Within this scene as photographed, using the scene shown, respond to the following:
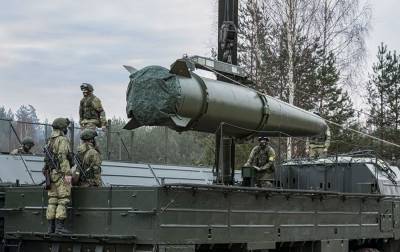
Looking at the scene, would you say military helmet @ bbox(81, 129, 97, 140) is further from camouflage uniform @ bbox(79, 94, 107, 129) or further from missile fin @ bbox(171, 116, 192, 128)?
missile fin @ bbox(171, 116, 192, 128)

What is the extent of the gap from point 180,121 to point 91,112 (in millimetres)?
2205

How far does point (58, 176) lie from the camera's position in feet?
26.1

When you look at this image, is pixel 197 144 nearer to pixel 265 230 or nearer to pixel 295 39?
pixel 295 39

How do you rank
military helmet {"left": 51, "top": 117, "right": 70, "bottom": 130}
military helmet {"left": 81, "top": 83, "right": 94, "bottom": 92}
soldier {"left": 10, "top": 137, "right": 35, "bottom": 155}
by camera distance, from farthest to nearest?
soldier {"left": 10, "top": 137, "right": 35, "bottom": 155}
military helmet {"left": 81, "top": 83, "right": 94, "bottom": 92}
military helmet {"left": 51, "top": 117, "right": 70, "bottom": 130}

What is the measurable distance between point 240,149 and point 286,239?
49.5 ft

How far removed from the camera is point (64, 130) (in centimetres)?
838

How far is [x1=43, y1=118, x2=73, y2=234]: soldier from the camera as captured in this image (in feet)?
25.7

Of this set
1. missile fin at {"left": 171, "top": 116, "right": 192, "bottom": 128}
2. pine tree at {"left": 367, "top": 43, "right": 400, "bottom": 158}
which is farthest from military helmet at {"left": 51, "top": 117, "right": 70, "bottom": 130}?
pine tree at {"left": 367, "top": 43, "right": 400, "bottom": 158}

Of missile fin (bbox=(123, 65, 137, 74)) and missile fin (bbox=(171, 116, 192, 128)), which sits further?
missile fin (bbox=(123, 65, 137, 74))

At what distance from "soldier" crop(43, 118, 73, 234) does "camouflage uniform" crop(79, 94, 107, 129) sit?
1.49 m

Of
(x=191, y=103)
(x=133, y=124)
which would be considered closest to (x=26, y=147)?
(x=133, y=124)

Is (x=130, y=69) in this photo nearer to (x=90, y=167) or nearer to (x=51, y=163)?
(x=90, y=167)

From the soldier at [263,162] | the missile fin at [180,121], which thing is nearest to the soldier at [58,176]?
the missile fin at [180,121]

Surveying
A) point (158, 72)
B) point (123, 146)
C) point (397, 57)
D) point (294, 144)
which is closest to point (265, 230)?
point (158, 72)
